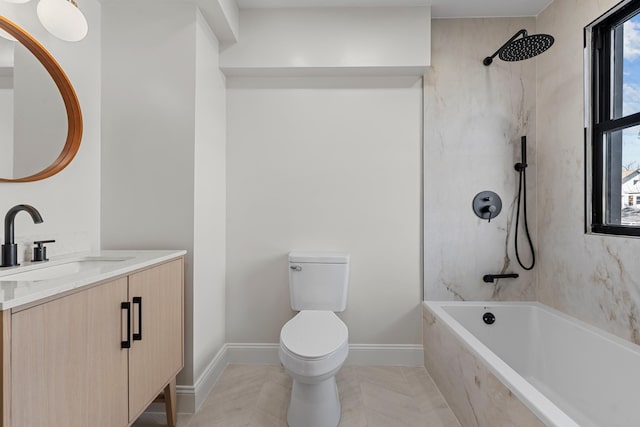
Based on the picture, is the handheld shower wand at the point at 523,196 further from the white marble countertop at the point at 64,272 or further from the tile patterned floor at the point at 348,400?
the white marble countertop at the point at 64,272

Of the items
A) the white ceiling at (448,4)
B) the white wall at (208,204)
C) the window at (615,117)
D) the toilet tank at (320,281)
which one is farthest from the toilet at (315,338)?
the white ceiling at (448,4)

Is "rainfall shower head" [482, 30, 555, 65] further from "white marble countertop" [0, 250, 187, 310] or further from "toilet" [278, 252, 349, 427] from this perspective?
"white marble countertop" [0, 250, 187, 310]

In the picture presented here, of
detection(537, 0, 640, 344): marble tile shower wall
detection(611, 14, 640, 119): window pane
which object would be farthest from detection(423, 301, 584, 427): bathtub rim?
detection(611, 14, 640, 119): window pane

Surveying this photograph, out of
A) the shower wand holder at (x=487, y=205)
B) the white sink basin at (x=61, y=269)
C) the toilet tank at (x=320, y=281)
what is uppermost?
the shower wand holder at (x=487, y=205)

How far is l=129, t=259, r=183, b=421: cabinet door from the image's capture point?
1.27m

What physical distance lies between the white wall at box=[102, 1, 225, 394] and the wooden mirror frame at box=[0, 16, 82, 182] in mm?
218

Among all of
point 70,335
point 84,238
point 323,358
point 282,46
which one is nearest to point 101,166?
point 84,238

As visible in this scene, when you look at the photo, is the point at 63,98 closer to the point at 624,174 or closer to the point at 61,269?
the point at 61,269

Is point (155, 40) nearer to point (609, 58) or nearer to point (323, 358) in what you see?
point (323, 358)

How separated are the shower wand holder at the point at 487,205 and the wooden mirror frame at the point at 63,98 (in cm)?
234

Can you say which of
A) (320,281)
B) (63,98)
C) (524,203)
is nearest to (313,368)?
(320,281)

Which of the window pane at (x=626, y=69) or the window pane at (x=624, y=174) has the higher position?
the window pane at (x=626, y=69)

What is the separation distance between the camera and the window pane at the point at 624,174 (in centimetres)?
166

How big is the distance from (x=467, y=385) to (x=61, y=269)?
184 centimetres
